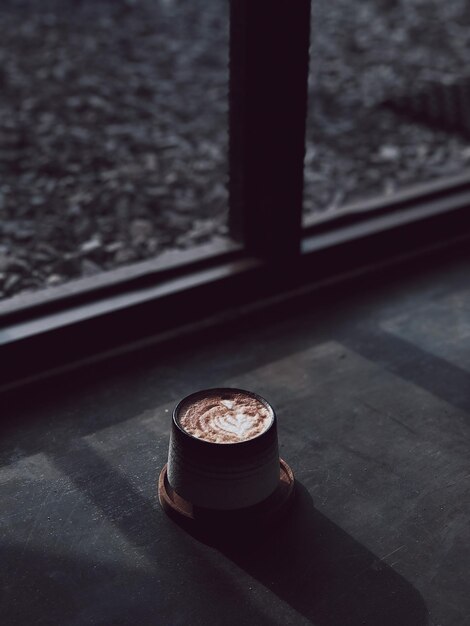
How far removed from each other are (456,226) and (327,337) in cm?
98

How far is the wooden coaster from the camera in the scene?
6.15 ft

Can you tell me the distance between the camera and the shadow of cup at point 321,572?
172 cm

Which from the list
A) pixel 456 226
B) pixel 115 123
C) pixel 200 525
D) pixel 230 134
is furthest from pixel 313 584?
pixel 115 123

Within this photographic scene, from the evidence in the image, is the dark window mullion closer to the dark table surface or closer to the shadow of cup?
the dark table surface

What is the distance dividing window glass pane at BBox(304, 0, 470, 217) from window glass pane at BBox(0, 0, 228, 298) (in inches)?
22.6

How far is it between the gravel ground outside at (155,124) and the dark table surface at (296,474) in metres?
0.78

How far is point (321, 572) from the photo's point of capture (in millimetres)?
1818

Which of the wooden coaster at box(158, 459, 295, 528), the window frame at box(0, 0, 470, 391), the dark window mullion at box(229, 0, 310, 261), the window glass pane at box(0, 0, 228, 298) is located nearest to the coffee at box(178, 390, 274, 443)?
the wooden coaster at box(158, 459, 295, 528)

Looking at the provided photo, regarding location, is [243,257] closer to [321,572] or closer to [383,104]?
[321,572]

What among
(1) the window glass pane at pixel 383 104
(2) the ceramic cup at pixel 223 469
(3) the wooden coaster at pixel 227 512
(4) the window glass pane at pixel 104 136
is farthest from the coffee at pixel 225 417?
(1) the window glass pane at pixel 383 104

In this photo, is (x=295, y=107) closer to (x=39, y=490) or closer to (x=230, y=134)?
(x=230, y=134)

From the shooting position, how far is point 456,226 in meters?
3.35

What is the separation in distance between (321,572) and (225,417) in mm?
404

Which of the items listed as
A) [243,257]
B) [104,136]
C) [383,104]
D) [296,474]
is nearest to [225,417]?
[296,474]
